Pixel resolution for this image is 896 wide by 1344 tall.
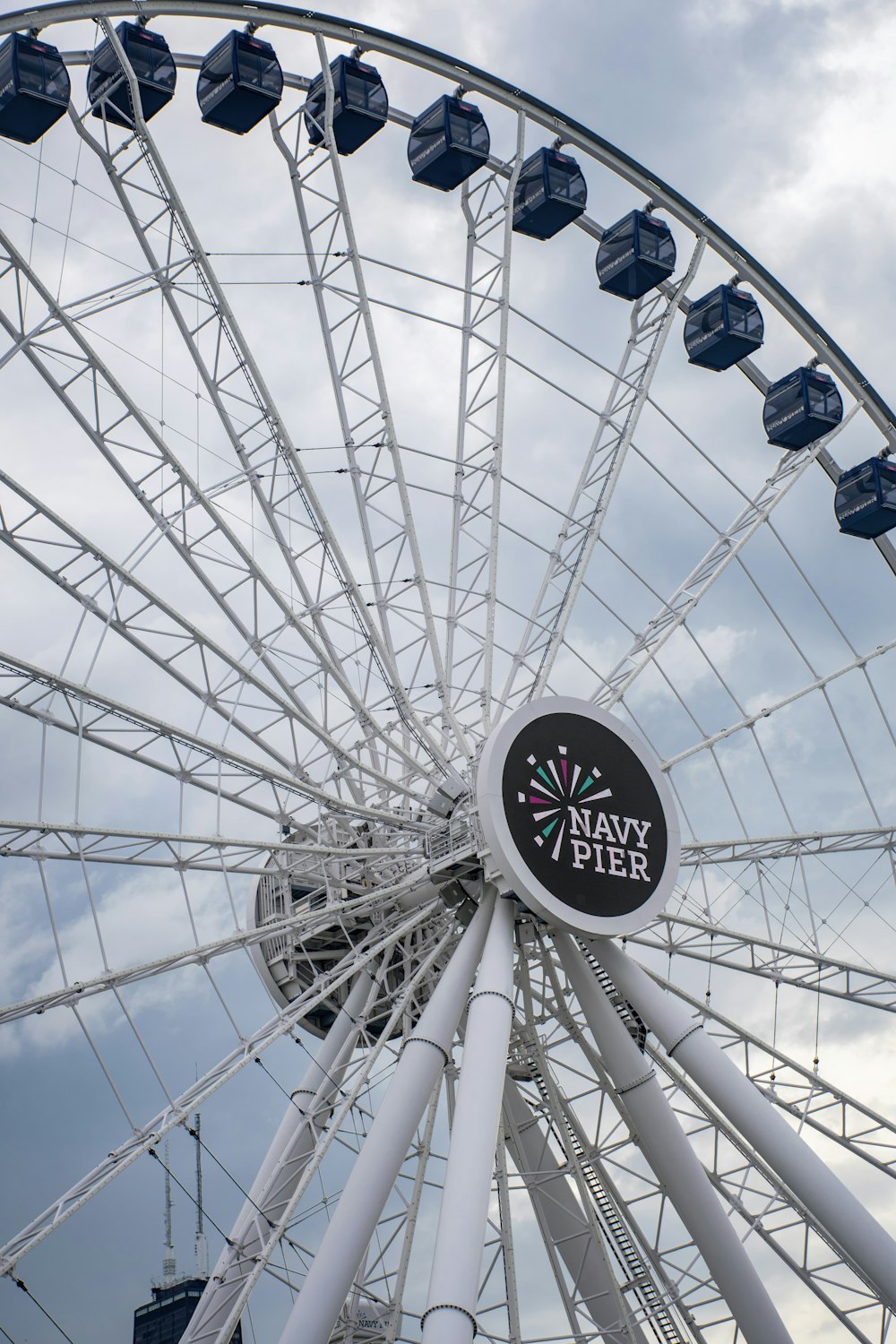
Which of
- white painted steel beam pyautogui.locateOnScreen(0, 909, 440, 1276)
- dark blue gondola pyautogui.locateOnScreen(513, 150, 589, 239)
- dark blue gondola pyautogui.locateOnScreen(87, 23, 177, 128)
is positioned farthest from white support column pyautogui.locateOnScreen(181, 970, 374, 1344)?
dark blue gondola pyautogui.locateOnScreen(87, 23, 177, 128)

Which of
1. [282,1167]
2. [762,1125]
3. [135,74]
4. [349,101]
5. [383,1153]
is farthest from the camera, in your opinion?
[349,101]

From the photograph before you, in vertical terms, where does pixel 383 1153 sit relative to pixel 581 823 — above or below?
below

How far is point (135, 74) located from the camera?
2798 cm

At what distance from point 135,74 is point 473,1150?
19.5 m

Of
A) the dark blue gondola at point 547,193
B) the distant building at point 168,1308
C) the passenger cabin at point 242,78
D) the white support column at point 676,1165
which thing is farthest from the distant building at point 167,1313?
the passenger cabin at point 242,78

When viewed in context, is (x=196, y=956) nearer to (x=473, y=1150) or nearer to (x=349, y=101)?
(x=473, y=1150)

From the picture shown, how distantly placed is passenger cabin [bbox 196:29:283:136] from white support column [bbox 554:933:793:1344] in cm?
1678

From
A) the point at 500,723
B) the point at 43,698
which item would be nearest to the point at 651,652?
the point at 500,723

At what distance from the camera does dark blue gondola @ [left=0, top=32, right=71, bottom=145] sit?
87.0ft

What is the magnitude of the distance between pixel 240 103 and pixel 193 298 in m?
5.58

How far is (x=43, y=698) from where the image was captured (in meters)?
24.5

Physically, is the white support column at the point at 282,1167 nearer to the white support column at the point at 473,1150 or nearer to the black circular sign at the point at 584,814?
the white support column at the point at 473,1150

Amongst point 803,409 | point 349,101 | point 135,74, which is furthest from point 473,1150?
point 349,101

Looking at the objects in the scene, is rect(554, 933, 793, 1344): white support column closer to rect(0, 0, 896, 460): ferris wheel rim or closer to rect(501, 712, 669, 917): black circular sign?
rect(501, 712, 669, 917): black circular sign
